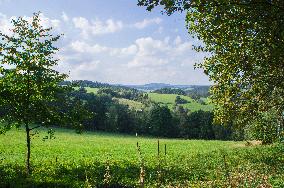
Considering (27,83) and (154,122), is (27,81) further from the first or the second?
(154,122)

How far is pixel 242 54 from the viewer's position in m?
24.1

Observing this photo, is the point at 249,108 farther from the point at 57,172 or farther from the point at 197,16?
the point at 57,172

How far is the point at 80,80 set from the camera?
26.0 metres

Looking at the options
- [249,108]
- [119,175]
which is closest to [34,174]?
[119,175]

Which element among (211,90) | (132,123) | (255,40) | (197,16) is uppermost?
(197,16)

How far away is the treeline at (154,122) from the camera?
116000 mm

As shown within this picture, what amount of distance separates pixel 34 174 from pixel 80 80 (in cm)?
706

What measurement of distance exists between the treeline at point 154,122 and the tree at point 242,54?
85.6 meters

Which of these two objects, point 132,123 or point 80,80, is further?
point 132,123

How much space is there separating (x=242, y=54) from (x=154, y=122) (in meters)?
93.7

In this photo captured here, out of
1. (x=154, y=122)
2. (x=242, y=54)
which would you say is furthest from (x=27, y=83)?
(x=154, y=122)

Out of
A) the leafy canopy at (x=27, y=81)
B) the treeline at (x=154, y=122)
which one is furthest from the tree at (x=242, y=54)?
the treeline at (x=154, y=122)

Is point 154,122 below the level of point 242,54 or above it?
below

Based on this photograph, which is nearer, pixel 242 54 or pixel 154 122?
pixel 242 54
